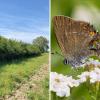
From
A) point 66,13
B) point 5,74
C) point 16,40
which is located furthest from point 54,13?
point 5,74

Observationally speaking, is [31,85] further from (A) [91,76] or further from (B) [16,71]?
(A) [91,76]

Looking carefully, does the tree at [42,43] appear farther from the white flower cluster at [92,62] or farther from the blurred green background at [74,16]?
the white flower cluster at [92,62]

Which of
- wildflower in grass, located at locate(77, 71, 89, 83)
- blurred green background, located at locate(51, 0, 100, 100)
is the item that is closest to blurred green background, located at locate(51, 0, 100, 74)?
blurred green background, located at locate(51, 0, 100, 100)

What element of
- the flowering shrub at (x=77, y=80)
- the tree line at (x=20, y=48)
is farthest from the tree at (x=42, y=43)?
the flowering shrub at (x=77, y=80)

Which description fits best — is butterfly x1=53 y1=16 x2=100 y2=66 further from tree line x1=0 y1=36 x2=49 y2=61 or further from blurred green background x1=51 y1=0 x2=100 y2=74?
tree line x1=0 y1=36 x2=49 y2=61

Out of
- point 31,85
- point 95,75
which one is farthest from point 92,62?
point 31,85

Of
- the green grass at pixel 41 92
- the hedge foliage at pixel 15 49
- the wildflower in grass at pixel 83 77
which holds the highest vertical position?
the hedge foliage at pixel 15 49
